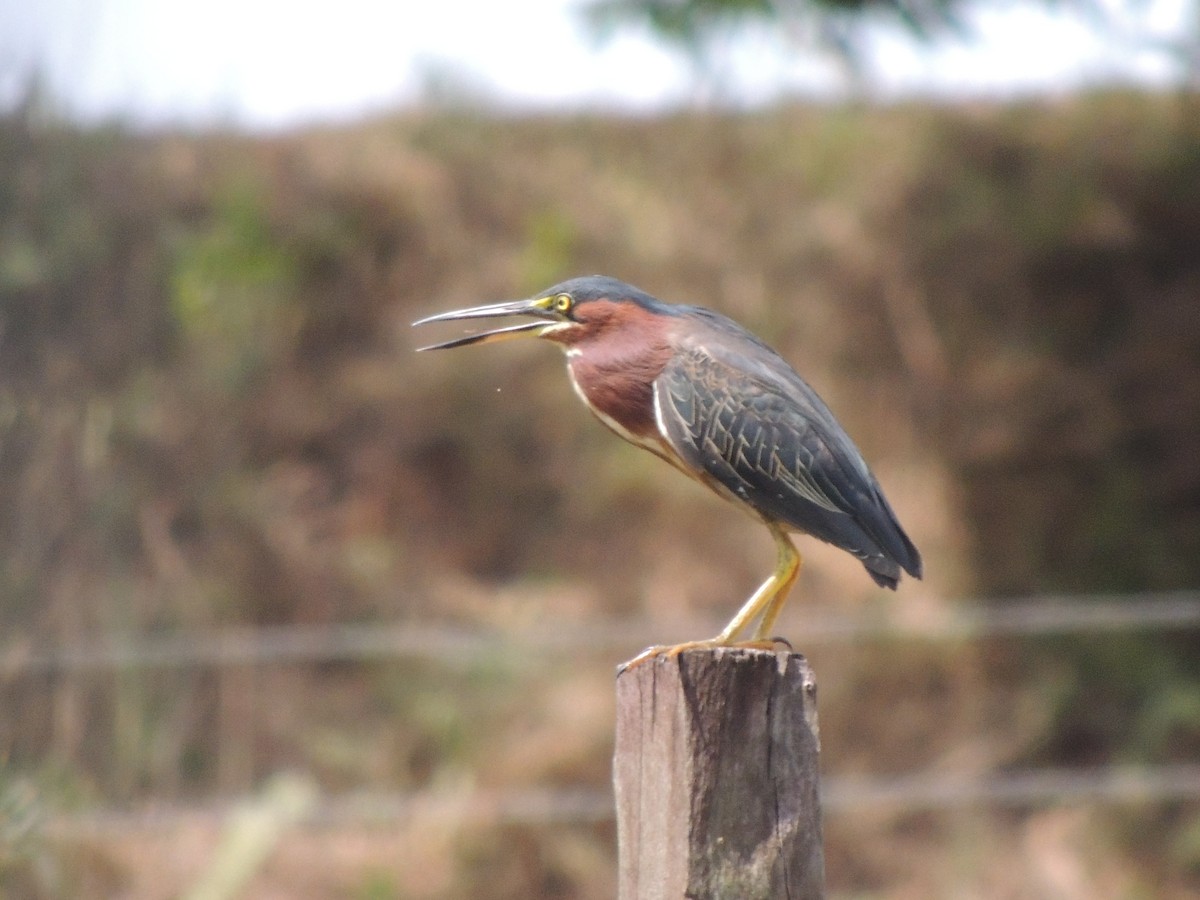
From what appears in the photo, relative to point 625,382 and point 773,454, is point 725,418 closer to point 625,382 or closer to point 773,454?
point 773,454

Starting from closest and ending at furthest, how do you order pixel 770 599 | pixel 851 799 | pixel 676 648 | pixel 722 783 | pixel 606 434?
pixel 722 783
pixel 676 648
pixel 770 599
pixel 851 799
pixel 606 434

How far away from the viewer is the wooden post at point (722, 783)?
269 cm

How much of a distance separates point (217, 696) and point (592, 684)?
7.17ft

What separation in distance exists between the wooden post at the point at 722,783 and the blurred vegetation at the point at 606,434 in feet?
19.9

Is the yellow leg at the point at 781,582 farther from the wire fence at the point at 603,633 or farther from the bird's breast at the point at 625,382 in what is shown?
the wire fence at the point at 603,633

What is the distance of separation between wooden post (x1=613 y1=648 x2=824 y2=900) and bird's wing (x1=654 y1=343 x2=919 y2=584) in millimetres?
815

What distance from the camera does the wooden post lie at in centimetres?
269

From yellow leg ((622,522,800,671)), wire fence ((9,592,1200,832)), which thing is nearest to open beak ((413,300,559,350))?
yellow leg ((622,522,800,671))

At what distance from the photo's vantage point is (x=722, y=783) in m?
2.72

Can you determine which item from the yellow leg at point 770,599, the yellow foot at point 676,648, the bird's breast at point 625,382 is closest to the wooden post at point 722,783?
the yellow foot at point 676,648

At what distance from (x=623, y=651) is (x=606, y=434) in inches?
64.7

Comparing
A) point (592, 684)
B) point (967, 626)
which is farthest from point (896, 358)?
point (592, 684)

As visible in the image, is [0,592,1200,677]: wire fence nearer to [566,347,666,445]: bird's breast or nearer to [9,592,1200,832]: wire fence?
[9,592,1200,832]: wire fence

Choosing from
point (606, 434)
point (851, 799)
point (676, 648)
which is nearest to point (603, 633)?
point (606, 434)
